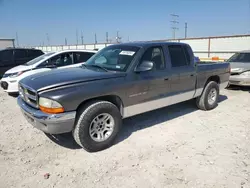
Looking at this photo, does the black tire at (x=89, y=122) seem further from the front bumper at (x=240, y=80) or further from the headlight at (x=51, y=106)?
the front bumper at (x=240, y=80)

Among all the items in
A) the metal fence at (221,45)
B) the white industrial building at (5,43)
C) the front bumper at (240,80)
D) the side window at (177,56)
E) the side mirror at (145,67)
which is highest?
the white industrial building at (5,43)

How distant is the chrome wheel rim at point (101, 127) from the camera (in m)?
3.46

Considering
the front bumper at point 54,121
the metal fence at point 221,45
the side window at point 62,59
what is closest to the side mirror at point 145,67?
the front bumper at point 54,121

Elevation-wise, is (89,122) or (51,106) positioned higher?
(51,106)

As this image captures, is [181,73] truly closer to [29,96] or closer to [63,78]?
[63,78]

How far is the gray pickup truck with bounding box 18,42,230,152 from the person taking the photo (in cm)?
312

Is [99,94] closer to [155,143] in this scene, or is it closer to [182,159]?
[155,143]

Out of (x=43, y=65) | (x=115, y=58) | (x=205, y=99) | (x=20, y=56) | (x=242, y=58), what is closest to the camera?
(x=115, y=58)

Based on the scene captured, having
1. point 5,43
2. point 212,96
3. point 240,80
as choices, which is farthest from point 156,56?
point 5,43

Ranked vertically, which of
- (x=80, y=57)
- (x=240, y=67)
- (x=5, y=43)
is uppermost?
(x=5, y=43)

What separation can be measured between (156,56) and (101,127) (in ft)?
6.26

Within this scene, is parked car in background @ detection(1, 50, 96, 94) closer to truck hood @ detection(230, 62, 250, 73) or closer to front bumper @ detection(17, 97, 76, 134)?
front bumper @ detection(17, 97, 76, 134)

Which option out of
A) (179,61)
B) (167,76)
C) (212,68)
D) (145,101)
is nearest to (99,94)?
(145,101)

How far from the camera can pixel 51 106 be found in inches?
119
